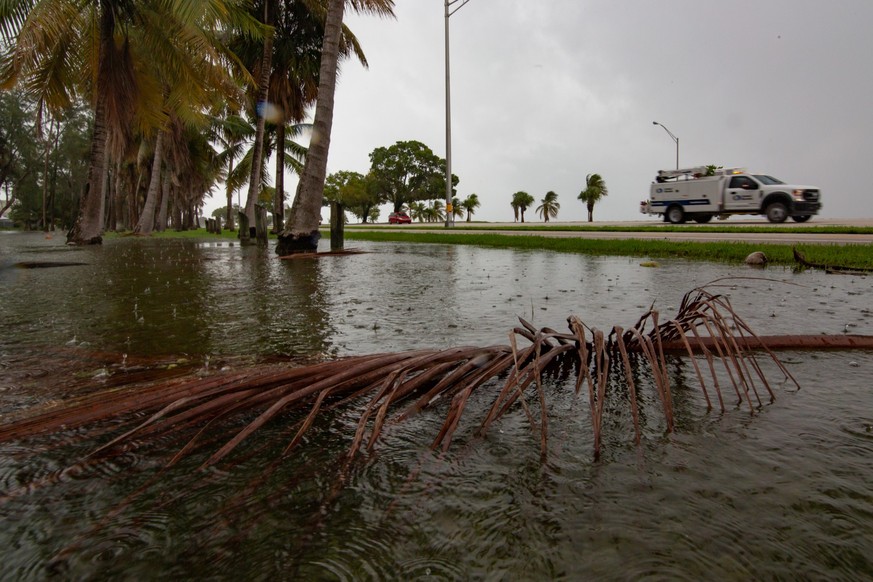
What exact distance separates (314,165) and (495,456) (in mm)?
10195

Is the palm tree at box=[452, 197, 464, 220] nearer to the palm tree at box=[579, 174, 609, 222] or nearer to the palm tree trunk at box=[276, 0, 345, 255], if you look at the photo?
the palm tree at box=[579, 174, 609, 222]

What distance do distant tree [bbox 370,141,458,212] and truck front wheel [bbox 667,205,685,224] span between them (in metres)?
48.0

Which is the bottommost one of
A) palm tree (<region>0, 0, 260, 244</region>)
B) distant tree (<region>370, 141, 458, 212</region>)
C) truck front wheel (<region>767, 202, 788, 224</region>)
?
truck front wheel (<region>767, 202, 788, 224</region>)

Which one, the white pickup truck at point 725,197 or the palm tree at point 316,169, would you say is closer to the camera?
the palm tree at point 316,169

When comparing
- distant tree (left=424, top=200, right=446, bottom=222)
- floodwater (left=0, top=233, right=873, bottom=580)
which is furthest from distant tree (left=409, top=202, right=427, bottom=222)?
floodwater (left=0, top=233, right=873, bottom=580)

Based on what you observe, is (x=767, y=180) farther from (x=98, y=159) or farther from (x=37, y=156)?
(x=37, y=156)

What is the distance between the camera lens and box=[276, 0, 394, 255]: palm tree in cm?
1073

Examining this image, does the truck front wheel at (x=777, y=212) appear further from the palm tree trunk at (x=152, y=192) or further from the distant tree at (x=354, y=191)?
the distant tree at (x=354, y=191)

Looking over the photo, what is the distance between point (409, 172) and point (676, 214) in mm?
51694

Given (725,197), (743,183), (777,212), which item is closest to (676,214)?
(725,197)

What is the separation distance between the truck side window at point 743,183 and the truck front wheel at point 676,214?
10.0 ft

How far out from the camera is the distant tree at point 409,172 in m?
71.0

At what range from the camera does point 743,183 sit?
20.7m

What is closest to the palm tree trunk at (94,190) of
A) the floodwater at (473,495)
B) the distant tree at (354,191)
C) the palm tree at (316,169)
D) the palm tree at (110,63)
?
the palm tree at (110,63)
